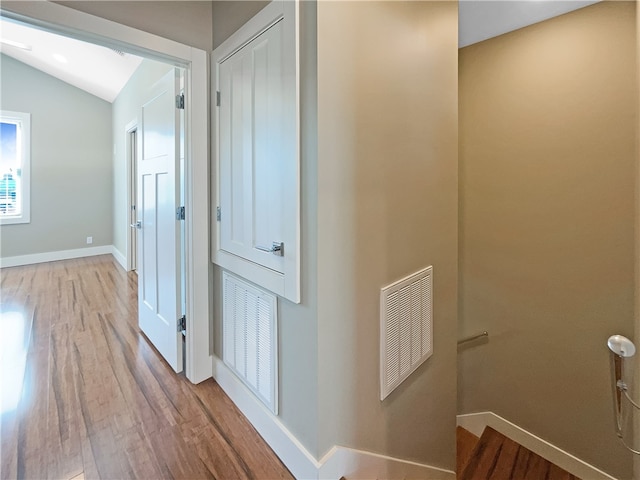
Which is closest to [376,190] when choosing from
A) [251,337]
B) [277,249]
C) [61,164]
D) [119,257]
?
[277,249]

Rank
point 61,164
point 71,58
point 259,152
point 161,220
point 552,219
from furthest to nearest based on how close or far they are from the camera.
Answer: point 61,164, point 71,58, point 161,220, point 552,219, point 259,152

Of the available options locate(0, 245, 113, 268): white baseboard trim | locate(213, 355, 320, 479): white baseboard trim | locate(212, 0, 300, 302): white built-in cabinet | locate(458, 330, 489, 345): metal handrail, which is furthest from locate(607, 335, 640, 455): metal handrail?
locate(0, 245, 113, 268): white baseboard trim

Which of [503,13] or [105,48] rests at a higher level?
[105,48]

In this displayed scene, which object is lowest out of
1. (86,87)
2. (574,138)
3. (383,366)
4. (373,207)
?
(383,366)

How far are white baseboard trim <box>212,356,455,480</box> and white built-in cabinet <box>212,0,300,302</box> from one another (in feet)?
2.26

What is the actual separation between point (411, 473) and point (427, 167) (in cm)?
175

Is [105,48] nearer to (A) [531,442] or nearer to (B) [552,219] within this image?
(B) [552,219]

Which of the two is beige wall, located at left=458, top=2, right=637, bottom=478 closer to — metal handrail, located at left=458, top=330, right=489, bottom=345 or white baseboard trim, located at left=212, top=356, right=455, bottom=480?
metal handrail, located at left=458, top=330, right=489, bottom=345

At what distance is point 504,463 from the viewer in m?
2.39

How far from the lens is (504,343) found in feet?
8.38

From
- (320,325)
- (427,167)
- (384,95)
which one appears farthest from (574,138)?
(320,325)

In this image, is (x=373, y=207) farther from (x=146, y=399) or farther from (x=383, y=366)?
(x=146, y=399)

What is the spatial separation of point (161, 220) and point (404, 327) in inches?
73.5

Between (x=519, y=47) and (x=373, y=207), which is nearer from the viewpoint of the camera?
(x=373, y=207)
